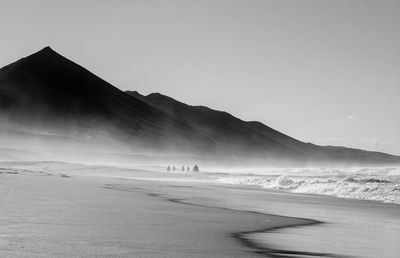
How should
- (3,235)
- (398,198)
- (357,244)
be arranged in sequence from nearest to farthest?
(3,235)
(357,244)
(398,198)

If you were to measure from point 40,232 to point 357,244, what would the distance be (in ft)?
17.6

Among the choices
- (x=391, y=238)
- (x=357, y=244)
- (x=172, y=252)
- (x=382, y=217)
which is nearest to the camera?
(x=172, y=252)

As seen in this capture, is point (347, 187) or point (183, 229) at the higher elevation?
point (347, 187)

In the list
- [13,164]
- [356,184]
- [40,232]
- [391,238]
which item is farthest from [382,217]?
[13,164]

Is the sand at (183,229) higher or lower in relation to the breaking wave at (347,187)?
lower

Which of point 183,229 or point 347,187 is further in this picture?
point 347,187

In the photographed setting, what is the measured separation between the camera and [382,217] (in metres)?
17.0

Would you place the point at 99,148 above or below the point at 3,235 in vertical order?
above

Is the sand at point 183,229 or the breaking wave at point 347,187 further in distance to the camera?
the breaking wave at point 347,187

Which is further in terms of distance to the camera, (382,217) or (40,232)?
(382,217)

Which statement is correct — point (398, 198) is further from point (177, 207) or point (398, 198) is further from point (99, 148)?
point (99, 148)

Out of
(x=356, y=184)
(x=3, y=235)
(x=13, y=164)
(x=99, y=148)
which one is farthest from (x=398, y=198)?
(x=99, y=148)

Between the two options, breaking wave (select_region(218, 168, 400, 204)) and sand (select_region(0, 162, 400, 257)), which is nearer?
sand (select_region(0, 162, 400, 257))

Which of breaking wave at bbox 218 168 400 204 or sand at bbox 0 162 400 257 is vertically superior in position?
breaking wave at bbox 218 168 400 204
